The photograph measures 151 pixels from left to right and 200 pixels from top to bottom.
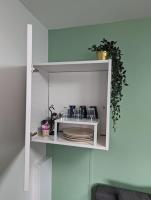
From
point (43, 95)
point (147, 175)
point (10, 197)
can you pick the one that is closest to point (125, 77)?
point (43, 95)

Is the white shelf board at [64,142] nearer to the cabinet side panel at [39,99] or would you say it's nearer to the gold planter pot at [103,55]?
the cabinet side panel at [39,99]

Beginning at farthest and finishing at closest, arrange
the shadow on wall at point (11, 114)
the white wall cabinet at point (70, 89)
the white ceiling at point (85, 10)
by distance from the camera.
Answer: the white wall cabinet at point (70, 89) < the white ceiling at point (85, 10) < the shadow on wall at point (11, 114)

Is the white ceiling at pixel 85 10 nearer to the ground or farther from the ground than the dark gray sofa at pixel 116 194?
farther from the ground

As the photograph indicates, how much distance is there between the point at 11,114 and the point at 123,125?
37.4 inches

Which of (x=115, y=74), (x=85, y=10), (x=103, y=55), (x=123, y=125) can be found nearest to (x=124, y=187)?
(x=123, y=125)

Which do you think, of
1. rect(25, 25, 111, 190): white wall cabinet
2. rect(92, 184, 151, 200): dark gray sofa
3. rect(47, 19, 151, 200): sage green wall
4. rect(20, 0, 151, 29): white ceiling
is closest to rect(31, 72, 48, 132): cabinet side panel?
rect(25, 25, 111, 190): white wall cabinet

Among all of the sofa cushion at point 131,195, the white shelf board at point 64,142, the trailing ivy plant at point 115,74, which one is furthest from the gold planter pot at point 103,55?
the sofa cushion at point 131,195

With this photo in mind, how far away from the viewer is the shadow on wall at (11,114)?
3.92 feet

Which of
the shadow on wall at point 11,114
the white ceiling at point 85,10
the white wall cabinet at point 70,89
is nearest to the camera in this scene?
the shadow on wall at point 11,114

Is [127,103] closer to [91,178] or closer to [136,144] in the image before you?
[136,144]

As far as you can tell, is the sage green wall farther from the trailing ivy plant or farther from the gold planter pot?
the gold planter pot

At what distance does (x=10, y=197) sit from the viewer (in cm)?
130

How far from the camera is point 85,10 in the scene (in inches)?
56.7

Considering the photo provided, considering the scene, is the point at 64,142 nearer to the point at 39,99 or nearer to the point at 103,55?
the point at 39,99
